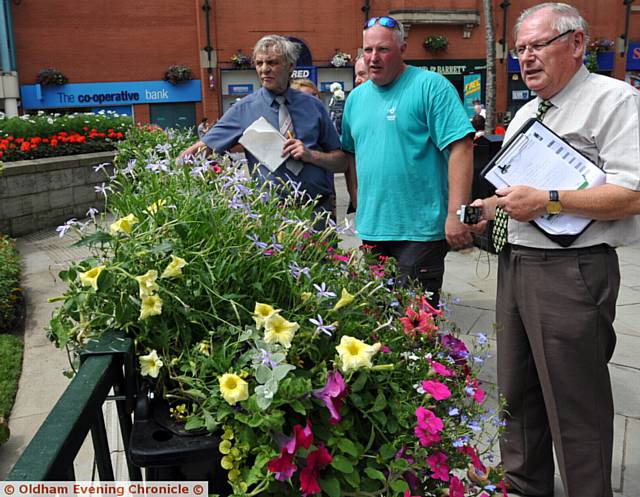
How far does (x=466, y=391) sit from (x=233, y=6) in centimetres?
2247

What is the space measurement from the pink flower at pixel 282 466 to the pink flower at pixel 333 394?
114mm

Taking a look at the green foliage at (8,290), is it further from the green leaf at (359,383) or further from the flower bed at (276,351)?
the green leaf at (359,383)

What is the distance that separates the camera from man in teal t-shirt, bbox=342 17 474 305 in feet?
9.96

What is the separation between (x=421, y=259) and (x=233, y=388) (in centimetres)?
205

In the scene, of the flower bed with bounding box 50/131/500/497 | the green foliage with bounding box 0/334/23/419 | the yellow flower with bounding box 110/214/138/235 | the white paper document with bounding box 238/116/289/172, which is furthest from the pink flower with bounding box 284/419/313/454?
the green foliage with bounding box 0/334/23/419

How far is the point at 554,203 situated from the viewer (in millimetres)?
2221

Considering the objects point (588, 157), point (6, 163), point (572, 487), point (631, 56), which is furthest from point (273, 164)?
point (631, 56)

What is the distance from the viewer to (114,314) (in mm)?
1453

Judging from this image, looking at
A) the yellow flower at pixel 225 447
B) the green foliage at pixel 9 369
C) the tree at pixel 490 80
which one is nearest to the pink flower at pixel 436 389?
the yellow flower at pixel 225 447

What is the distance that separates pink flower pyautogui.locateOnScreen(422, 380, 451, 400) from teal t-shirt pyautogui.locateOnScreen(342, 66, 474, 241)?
180 centimetres

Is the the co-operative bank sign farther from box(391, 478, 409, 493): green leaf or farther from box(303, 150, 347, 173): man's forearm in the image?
box(391, 478, 409, 493): green leaf

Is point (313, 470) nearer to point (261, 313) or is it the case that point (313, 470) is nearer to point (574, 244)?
point (261, 313)

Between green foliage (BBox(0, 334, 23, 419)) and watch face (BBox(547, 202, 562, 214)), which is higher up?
watch face (BBox(547, 202, 562, 214))

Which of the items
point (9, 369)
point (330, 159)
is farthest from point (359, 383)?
point (9, 369)
